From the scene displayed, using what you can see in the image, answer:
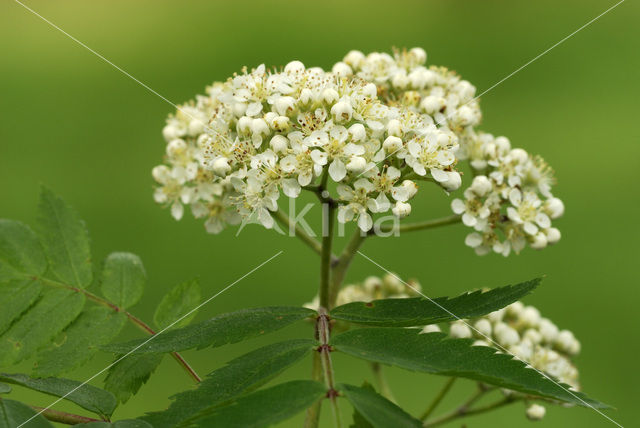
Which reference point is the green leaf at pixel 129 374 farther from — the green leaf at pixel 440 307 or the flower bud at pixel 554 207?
the flower bud at pixel 554 207

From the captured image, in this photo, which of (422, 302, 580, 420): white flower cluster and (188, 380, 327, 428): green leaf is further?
(422, 302, 580, 420): white flower cluster

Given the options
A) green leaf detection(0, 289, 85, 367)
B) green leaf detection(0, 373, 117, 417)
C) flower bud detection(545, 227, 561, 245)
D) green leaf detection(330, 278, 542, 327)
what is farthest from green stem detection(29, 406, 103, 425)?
flower bud detection(545, 227, 561, 245)

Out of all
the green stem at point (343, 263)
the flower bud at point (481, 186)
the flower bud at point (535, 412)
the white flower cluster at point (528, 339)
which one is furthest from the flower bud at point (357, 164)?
the flower bud at point (535, 412)

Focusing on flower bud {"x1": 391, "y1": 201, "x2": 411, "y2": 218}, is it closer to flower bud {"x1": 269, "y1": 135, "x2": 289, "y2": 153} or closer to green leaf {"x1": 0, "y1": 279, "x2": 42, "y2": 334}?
flower bud {"x1": 269, "y1": 135, "x2": 289, "y2": 153}

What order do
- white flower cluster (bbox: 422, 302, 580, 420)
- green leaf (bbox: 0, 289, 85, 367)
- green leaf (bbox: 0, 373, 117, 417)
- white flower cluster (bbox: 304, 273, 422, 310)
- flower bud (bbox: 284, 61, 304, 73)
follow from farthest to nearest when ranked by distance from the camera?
1. white flower cluster (bbox: 304, 273, 422, 310)
2. white flower cluster (bbox: 422, 302, 580, 420)
3. flower bud (bbox: 284, 61, 304, 73)
4. green leaf (bbox: 0, 289, 85, 367)
5. green leaf (bbox: 0, 373, 117, 417)

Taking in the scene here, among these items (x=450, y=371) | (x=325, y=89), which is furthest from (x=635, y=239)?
(x=450, y=371)

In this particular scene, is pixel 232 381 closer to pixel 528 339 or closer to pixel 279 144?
pixel 279 144
